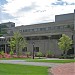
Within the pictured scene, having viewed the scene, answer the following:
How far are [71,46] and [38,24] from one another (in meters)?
20.7

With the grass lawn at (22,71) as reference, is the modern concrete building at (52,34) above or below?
above

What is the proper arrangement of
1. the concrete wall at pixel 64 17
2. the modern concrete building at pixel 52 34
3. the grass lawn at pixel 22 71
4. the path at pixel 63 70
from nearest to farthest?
the grass lawn at pixel 22 71, the path at pixel 63 70, the modern concrete building at pixel 52 34, the concrete wall at pixel 64 17

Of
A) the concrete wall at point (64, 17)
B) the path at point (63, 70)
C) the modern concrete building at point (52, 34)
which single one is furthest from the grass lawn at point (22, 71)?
the concrete wall at point (64, 17)

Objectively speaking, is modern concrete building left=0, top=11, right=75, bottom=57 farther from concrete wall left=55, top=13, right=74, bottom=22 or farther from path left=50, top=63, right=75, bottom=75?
path left=50, top=63, right=75, bottom=75

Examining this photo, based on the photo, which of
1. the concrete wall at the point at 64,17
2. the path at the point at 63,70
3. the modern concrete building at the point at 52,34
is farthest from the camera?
the concrete wall at the point at 64,17

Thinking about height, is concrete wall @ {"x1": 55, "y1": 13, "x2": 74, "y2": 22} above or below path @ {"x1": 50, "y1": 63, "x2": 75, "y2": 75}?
above

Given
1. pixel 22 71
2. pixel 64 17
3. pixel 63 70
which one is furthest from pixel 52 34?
pixel 22 71

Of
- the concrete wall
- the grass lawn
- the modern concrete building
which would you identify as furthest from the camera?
the concrete wall

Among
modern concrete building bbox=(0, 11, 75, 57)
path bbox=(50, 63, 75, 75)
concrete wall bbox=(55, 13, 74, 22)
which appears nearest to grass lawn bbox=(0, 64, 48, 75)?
path bbox=(50, 63, 75, 75)

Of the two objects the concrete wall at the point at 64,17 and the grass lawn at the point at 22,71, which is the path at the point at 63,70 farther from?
the concrete wall at the point at 64,17

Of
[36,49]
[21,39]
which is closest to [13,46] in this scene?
[21,39]

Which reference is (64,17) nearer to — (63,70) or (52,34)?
(52,34)

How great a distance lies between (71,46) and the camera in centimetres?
5878

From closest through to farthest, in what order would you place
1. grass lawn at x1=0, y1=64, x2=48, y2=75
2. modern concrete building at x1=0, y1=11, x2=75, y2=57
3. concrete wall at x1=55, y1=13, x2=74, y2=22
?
grass lawn at x1=0, y1=64, x2=48, y2=75
modern concrete building at x1=0, y1=11, x2=75, y2=57
concrete wall at x1=55, y1=13, x2=74, y2=22
